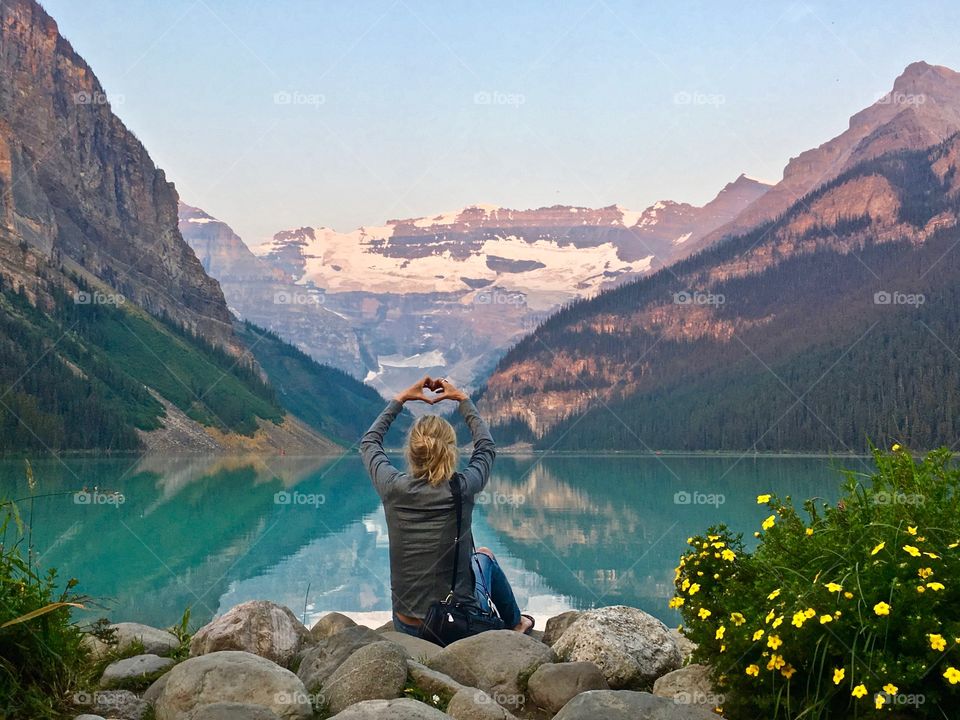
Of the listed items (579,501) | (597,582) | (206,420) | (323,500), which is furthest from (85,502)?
(206,420)

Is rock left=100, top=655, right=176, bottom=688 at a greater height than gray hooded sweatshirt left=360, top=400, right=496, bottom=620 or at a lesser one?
lesser

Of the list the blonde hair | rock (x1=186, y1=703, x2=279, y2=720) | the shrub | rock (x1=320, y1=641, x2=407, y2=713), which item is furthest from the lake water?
the blonde hair

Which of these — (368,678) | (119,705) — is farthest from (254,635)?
(368,678)

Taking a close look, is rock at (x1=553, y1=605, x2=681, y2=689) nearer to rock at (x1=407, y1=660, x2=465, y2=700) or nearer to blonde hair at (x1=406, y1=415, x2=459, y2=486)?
rock at (x1=407, y1=660, x2=465, y2=700)

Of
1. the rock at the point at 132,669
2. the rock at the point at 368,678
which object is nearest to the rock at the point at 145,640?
the rock at the point at 132,669

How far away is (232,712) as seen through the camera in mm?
6469

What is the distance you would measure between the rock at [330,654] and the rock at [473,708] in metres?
1.19

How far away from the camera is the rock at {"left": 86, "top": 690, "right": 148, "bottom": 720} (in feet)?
25.1

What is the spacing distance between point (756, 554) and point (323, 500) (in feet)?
187

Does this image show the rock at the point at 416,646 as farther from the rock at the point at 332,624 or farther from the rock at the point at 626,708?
the rock at the point at 626,708

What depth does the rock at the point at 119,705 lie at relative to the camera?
25.1 ft

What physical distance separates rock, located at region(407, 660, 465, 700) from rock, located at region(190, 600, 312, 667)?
272cm

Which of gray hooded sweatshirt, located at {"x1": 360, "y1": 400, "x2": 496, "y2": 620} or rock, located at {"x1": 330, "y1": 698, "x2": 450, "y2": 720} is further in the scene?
gray hooded sweatshirt, located at {"x1": 360, "y1": 400, "x2": 496, "y2": 620}

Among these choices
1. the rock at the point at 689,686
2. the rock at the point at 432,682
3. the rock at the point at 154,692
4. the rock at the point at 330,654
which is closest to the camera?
the rock at the point at 689,686
